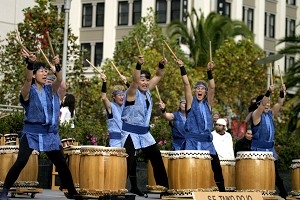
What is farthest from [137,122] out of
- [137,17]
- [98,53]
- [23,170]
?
[98,53]

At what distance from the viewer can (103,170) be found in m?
14.6

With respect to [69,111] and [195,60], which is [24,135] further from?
[195,60]

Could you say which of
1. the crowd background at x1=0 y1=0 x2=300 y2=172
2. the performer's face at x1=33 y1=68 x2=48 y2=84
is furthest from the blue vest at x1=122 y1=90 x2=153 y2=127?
the crowd background at x1=0 y1=0 x2=300 y2=172

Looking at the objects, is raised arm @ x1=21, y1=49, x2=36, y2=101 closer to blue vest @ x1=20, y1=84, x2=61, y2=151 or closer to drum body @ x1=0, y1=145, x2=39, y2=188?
blue vest @ x1=20, y1=84, x2=61, y2=151

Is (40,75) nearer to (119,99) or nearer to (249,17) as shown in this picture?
(119,99)

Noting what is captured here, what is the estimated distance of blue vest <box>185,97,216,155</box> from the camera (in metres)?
15.8

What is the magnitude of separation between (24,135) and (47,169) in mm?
6820

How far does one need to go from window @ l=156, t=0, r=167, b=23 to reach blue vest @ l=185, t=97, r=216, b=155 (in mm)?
45967

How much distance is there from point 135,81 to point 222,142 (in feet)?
14.8

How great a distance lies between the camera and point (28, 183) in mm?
16453

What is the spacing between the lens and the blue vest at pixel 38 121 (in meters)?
14.8

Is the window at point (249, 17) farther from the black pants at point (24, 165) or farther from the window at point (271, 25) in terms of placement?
the black pants at point (24, 165)

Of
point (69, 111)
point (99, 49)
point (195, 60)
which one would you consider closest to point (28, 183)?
point (69, 111)

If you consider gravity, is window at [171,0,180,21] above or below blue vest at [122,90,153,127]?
above
